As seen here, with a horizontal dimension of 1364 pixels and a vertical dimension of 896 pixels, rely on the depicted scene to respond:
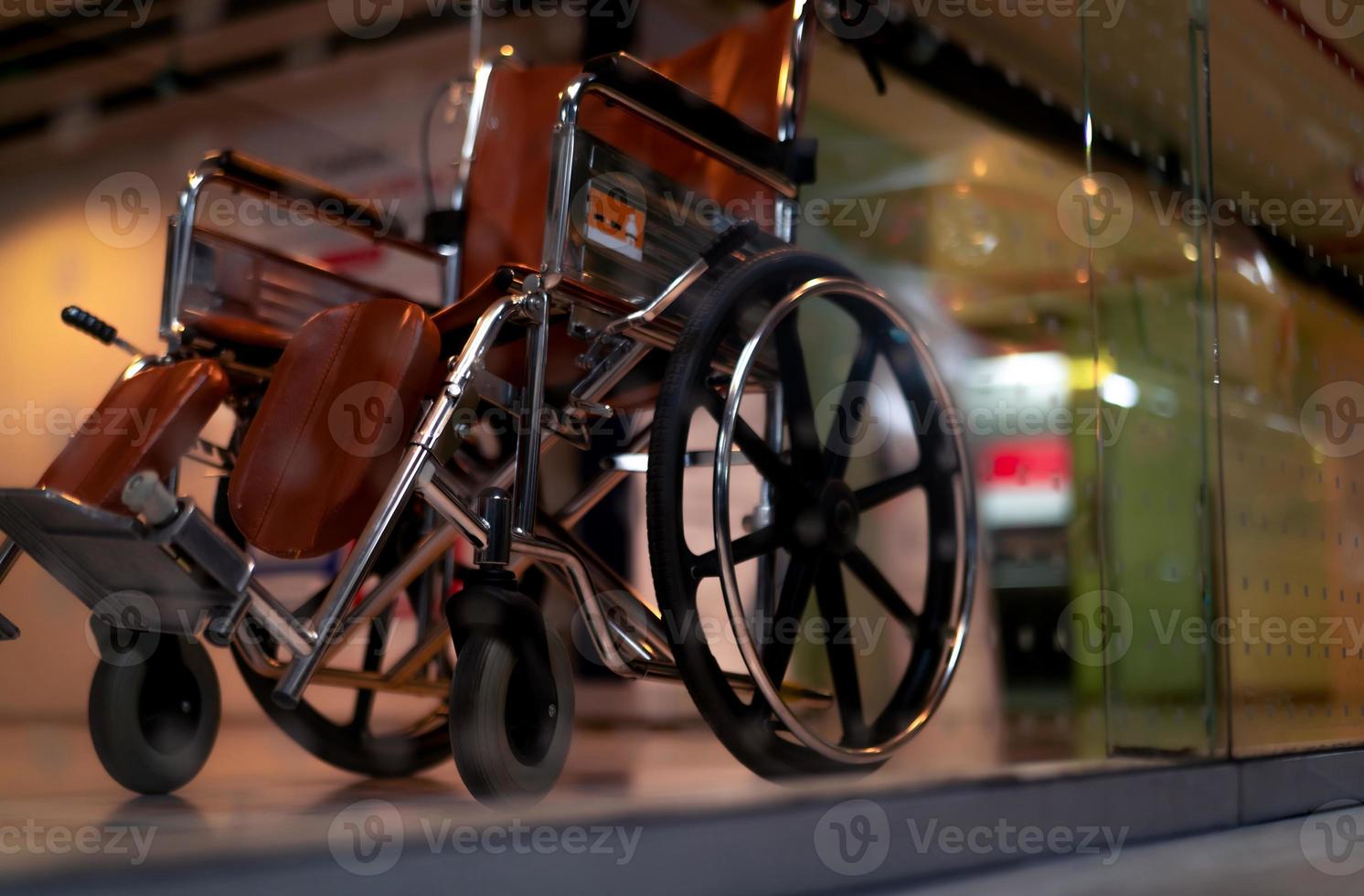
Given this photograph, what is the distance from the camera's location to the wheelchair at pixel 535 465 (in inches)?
45.5

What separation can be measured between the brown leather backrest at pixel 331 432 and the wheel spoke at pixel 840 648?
1.85 feet

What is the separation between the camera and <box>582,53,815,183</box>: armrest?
1.32 meters

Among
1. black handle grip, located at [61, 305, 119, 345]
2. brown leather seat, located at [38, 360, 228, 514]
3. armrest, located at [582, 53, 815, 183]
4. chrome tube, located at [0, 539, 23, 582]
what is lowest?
chrome tube, located at [0, 539, 23, 582]

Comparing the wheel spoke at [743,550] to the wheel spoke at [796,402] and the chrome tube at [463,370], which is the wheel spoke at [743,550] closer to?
the wheel spoke at [796,402]

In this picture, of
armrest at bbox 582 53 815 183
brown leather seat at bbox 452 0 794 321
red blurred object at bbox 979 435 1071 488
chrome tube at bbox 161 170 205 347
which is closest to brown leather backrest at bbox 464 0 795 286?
brown leather seat at bbox 452 0 794 321

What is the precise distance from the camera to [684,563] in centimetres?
125

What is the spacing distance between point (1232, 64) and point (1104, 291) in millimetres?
478

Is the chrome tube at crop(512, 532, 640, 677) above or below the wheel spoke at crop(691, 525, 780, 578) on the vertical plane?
below

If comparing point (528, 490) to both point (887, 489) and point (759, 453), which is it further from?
point (887, 489)

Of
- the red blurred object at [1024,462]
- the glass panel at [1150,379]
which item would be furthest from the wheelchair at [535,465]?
the red blurred object at [1024,462]

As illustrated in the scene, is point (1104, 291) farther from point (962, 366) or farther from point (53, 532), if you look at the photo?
point (962, 366)

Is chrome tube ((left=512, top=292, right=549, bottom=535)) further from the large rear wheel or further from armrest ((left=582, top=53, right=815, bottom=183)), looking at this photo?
armrest ((left=582, top=53, right=815, bottom=183))

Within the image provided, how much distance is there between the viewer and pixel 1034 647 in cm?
398

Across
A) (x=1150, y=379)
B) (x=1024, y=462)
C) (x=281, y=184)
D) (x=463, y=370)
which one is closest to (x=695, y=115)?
(x=463, y=370)
